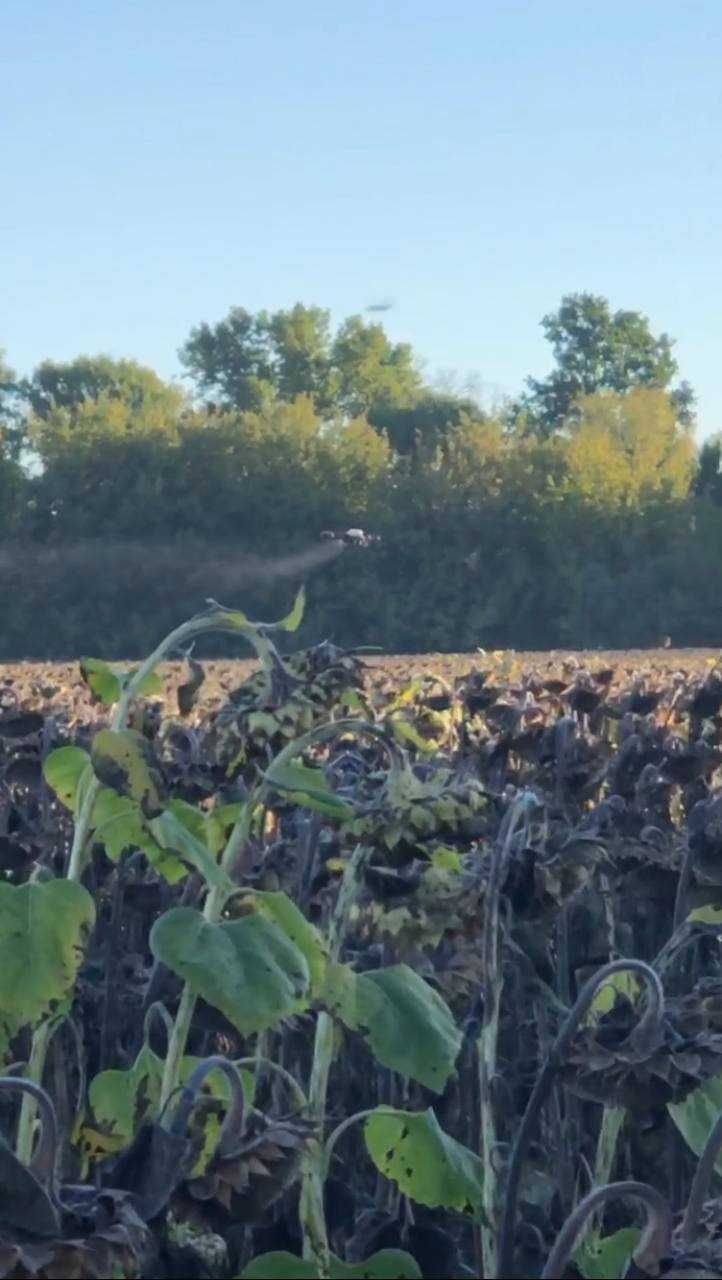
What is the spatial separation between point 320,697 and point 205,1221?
467 mm

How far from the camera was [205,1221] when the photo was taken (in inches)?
57.9

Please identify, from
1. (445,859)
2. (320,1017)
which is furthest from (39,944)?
(445,859)

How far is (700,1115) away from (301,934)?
0.41 metres

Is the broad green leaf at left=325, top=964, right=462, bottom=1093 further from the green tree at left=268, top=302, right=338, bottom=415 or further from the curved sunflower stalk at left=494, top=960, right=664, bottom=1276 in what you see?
the green tree at left=268, top=302, right=338, bottom=415

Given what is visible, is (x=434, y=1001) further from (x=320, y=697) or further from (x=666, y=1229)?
(x=666, y=1229)

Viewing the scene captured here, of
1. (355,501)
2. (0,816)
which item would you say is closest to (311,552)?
(355,501)

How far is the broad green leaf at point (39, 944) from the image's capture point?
5.98 feet

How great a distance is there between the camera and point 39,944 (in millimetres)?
1838

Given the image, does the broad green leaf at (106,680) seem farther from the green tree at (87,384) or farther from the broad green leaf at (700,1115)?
the green tree at (87,384)

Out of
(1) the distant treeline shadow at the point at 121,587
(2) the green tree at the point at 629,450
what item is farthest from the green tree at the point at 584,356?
(1) the distant treeline shadow at the point at 121,587

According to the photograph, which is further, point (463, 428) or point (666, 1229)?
point (463, 428)

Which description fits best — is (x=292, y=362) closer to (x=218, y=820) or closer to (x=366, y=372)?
(x=366, y=372)

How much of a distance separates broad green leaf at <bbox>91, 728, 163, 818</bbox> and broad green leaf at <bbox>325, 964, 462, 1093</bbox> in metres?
0.25

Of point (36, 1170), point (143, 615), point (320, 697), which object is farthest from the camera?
point (143, 615)
